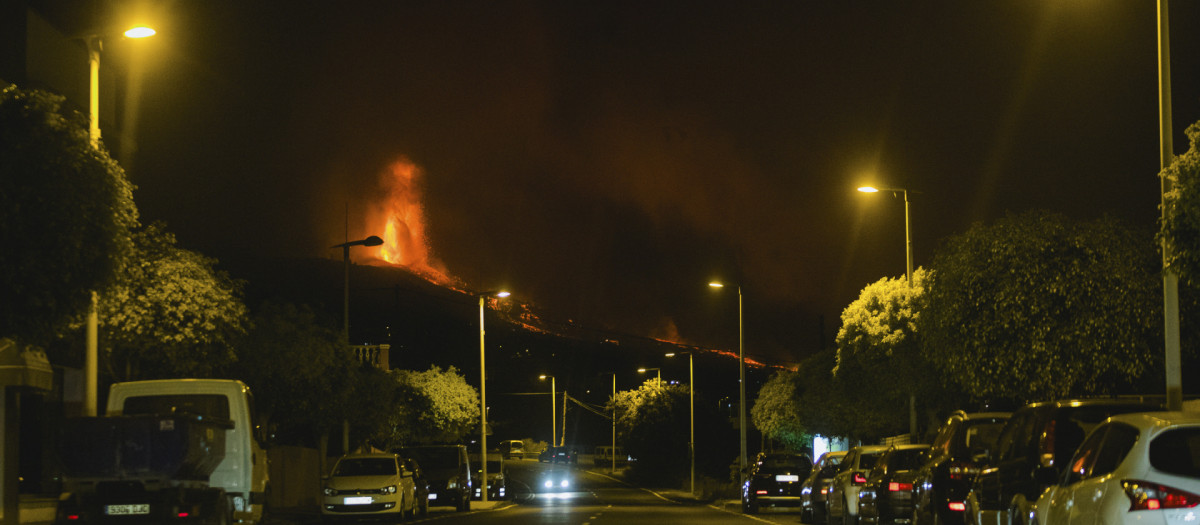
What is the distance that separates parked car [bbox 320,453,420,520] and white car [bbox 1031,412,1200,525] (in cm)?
2023

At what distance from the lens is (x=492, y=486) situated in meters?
45.0

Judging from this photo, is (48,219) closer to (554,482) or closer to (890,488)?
(890,488)

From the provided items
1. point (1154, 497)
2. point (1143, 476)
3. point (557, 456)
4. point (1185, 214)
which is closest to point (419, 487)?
point (1185, 214)

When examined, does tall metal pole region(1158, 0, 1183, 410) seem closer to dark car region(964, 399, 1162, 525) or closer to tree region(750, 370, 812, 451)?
dark car region(964, 399, 1162, 525)

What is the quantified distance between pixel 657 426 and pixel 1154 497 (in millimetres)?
73773

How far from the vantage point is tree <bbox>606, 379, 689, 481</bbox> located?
80.5m

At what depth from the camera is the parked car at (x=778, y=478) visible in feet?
108

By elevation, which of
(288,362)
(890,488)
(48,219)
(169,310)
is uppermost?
(48,219)

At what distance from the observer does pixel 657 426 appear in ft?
267

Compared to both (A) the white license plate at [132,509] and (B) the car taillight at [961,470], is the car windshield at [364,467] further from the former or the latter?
(B) the car taillight at [961,470]

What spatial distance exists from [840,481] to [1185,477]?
1547cm

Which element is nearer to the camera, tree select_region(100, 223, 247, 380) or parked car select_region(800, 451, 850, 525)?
tree select_region(100, 223, 247, 380)

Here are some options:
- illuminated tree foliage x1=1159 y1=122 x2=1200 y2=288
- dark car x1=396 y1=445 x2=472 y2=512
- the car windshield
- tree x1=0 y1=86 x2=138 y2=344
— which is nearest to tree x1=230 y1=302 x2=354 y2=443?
dark car x1=396 y1=445 x2=472 y2=512

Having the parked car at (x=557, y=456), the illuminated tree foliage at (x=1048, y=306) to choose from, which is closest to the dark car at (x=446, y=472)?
the illuminated tree foliage at (x=1048, y=306)
